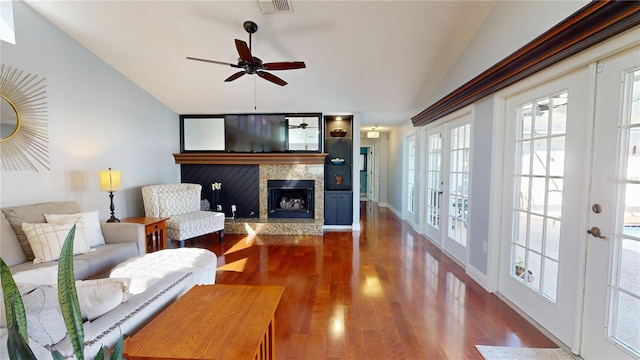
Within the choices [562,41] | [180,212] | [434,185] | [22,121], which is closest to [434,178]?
[434,185]

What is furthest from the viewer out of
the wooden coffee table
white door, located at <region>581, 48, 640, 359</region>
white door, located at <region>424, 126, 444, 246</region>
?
white door, located at <region>424, 126, 444, 246</region>

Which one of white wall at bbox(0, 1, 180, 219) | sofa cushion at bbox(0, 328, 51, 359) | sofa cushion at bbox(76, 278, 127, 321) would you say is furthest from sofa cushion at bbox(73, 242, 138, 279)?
sofa cushion at bbox(0, 328, 51, 359)

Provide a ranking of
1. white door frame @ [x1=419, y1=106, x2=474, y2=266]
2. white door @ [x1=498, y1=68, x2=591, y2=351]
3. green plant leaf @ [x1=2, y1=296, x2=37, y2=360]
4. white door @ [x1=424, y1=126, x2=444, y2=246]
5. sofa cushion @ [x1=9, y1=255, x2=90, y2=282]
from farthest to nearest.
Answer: white door @ [x1=424, y1=126, x2=444, y2=246] < white door frame @ [x1=419, y1=106, x2=474, y2=266] < sofa cushion @ [x1=9, y1=255, x2=90, y2=282] < white door @ [x1=498, y1=68, x2=591, y2=351] < green plant leaf @ [x1=2, y1=296, x2=37, y2=360]

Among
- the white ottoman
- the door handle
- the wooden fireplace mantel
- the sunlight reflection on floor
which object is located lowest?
the sunlight reflection on floor

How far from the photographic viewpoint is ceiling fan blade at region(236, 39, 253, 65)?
234 centimetres

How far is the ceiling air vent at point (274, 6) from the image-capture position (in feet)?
8.05

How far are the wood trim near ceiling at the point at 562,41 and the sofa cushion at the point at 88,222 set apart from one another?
14.0 feet

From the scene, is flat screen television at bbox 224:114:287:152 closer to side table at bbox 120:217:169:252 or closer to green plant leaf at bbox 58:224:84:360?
side table at bbox 120:217:169:252

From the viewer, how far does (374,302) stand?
2.43 m

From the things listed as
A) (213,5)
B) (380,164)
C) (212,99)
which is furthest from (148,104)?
(380,164)

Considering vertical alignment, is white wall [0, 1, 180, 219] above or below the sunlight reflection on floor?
above

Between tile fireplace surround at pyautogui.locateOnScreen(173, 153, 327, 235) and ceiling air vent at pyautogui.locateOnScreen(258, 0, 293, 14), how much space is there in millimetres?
2634

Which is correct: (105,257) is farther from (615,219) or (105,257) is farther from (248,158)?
(615,219)

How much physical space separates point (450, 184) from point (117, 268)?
391 cm
